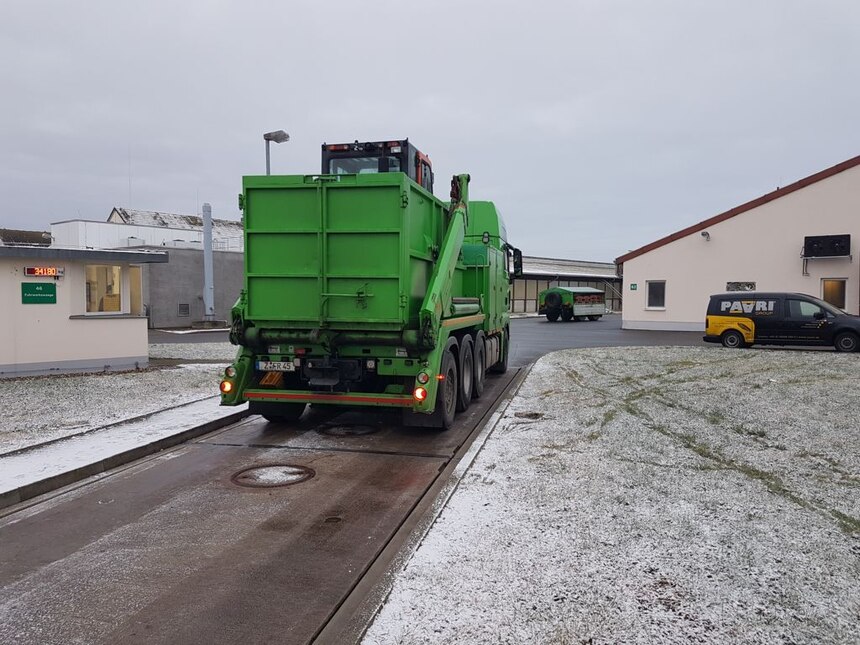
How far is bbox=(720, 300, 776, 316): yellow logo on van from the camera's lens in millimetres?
19750

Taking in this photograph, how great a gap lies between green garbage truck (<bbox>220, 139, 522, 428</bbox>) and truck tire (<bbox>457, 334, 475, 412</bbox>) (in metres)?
0.70

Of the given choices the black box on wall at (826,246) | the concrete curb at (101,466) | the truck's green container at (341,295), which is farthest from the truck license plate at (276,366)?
the black box on wall at (826,246)

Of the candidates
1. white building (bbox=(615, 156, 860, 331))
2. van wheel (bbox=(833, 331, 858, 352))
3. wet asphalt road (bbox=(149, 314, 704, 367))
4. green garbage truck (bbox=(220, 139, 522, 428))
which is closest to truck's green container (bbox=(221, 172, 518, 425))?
green garbage truck (bbox=(220, 139, 522, 428))

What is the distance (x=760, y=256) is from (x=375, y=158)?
22.5 m

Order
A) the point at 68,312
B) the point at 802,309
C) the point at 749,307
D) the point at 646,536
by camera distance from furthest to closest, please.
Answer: the point at 749,307 → the point at 802,309 → the point at 68,312 → the point at 646,536

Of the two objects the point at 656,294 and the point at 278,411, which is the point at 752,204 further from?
the point at 278,411

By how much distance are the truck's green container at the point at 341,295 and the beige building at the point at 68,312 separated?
674 cm

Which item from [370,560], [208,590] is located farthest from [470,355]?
[208,590]

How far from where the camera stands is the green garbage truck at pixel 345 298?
7578mm

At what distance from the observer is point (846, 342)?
1866 centimetres

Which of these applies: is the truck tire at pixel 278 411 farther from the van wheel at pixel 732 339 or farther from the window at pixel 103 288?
the van wheel at pixel 732 339

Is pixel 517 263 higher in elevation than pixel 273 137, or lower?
lower

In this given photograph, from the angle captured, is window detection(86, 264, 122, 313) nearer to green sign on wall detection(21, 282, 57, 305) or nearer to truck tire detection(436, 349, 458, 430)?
green sign on wall detection(21, 282, 57, 305)

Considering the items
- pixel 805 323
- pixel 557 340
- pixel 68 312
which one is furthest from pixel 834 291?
pixel 68 312
